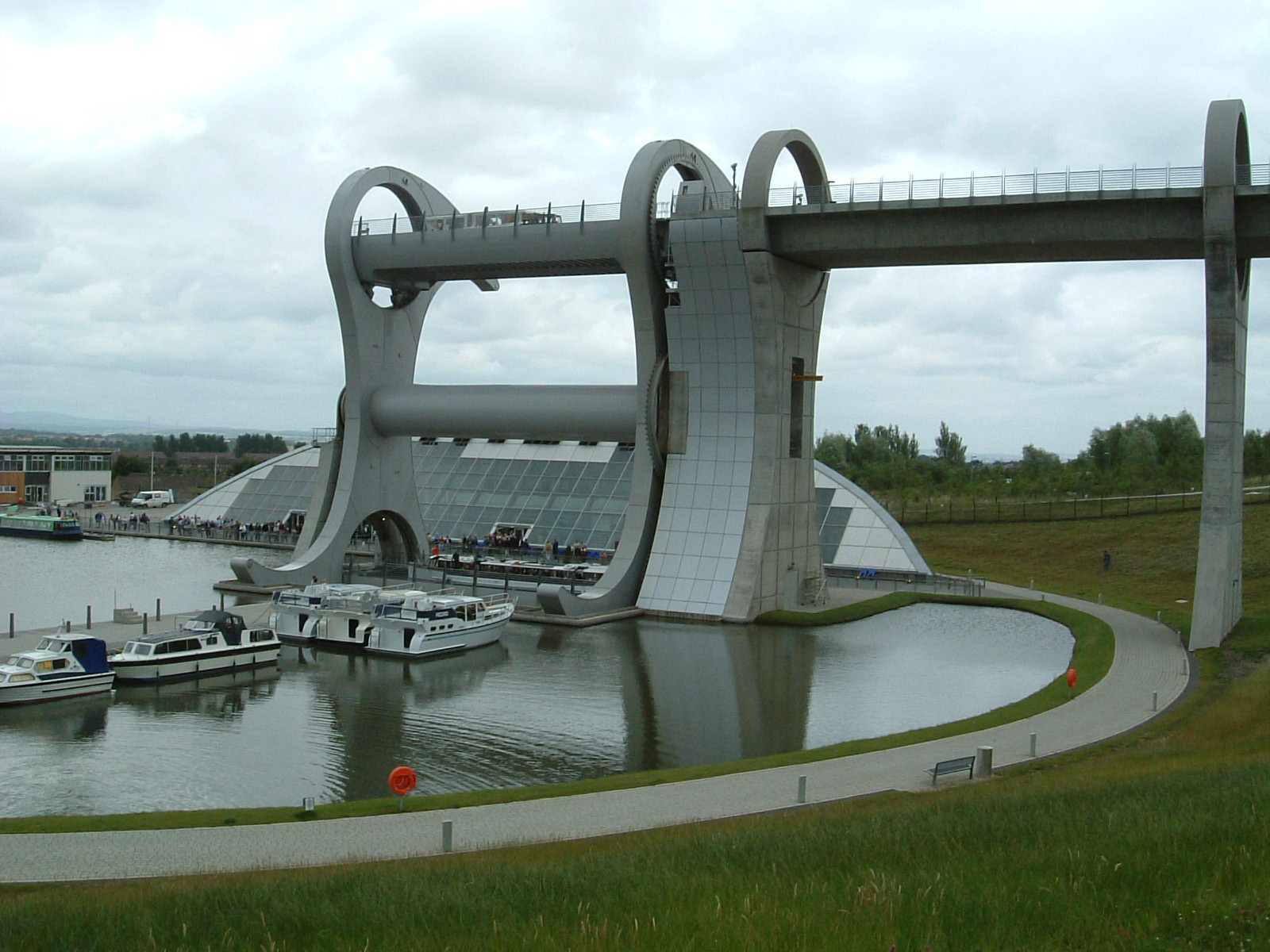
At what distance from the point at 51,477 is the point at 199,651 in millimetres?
66107

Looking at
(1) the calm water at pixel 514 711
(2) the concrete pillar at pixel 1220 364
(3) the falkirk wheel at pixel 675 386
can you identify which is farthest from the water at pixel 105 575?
(2) the concrete pillar at pixel 1220 364

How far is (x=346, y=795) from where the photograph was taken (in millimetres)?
19297

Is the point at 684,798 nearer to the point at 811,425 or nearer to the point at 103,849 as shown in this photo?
the point at 103,849

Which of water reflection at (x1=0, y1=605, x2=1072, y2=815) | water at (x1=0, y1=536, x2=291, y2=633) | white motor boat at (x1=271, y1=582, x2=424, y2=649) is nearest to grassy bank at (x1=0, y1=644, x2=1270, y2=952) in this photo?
water reflection at (x1=0, y1=605, x2=1072, y2=815)

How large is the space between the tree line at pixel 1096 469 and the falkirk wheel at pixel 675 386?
28.0 metres

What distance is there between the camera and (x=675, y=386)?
41.1 metres

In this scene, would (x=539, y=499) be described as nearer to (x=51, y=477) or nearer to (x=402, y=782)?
(x=402, y=782)

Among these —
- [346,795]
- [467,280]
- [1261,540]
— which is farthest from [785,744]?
[1261,540]

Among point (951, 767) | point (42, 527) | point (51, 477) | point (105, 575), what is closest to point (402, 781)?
point (951, 767)

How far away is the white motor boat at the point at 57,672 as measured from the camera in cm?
2531

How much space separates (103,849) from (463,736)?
883cm

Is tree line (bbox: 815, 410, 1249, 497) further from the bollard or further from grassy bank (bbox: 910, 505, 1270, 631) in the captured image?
the bollard

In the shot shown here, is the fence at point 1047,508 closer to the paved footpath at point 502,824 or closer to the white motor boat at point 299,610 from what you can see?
the white motor boat at point 299,610

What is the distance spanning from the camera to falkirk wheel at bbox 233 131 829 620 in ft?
128
